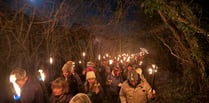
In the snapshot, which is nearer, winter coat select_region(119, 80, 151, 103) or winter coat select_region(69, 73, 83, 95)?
winter coat select_region(119, 80, 151, 103)

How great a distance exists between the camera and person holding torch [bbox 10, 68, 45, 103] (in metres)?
3.52

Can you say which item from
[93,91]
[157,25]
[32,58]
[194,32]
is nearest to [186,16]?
[194,32]

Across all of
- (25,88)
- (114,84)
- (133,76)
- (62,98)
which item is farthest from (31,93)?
(114,84)

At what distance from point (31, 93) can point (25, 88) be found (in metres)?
0.15

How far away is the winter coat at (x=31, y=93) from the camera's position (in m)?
3.53

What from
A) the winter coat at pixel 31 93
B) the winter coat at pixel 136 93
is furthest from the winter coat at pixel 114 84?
the winter coat at pixel 31 93

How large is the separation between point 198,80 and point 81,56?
8.56 m

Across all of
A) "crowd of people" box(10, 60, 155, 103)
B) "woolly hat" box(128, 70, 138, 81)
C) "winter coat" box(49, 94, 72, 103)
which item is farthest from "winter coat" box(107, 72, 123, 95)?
"winter coat" box(49, 94, 72, 103)

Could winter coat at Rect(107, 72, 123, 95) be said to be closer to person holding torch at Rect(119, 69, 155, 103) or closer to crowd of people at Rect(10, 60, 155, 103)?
crowd of people at Rect(10, 60, 155, 103)

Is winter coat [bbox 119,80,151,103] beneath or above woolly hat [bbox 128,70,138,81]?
beneath

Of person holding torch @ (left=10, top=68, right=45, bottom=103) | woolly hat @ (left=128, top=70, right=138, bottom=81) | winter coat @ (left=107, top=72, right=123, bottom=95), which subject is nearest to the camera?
person holding torch @ (left=10, top=68, right=45, bottom=103)

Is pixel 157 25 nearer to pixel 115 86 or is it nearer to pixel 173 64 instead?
pixel 115 86

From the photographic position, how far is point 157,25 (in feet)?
32.5

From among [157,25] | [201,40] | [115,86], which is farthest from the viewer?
[157,25]
